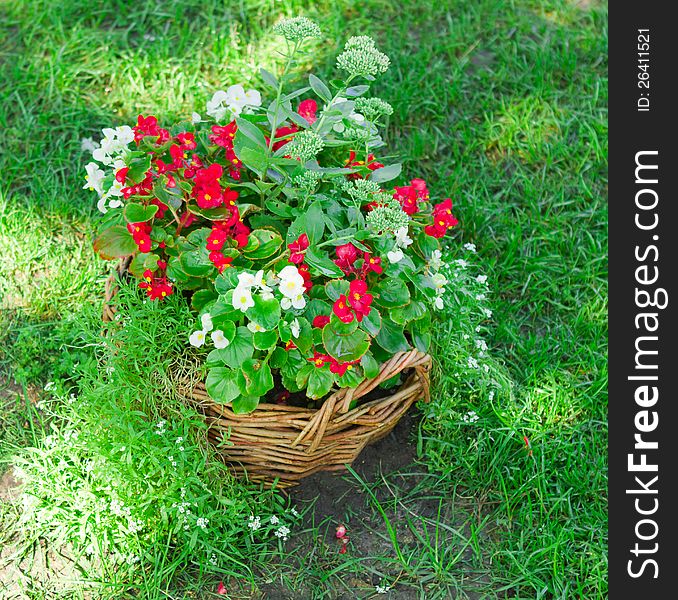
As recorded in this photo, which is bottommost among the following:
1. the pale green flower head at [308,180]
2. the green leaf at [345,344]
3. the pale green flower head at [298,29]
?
the green leaf at [345,344]

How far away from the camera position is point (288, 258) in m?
2.16

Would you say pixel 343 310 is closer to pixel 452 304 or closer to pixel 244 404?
pixel 244 404

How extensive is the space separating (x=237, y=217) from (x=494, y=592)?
1216 mm

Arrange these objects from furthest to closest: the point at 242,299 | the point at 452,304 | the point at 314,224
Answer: the point at 452,304, the point at 314,224, the point at 242,299

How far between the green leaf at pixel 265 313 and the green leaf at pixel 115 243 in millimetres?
468

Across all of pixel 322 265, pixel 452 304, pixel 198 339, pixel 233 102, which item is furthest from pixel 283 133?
pixel 452 304

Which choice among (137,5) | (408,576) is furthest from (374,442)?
(137,5)

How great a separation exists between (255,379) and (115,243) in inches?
22.2

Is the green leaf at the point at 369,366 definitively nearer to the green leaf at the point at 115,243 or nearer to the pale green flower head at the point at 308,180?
the pale green flower head at the point at 308,180

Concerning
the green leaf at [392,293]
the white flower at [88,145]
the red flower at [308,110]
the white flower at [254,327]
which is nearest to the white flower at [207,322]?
the white flower at [254,327]

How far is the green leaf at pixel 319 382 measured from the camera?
2.15 meters

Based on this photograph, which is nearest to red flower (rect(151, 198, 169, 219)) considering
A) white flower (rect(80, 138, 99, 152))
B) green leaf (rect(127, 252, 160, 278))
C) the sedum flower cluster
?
the sedum flower cluster

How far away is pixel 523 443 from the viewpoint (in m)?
2.54

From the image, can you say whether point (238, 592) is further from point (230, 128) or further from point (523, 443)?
point (230, 128)
